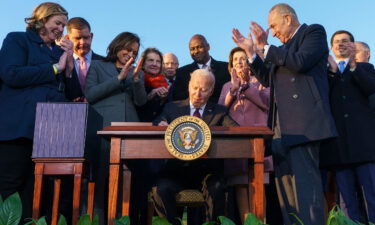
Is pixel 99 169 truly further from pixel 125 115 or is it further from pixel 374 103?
pixel 374 103

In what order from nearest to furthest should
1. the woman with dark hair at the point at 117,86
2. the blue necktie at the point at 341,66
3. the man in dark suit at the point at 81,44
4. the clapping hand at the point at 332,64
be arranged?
the woman with dark hair at the point at 117,86
the clapping hand at the point at 332,64
the blue necktie at the point at 341,66
the man in dark suit at the point at 81,44

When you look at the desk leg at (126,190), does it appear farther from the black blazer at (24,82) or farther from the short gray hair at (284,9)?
the short gray hair at (284,9)

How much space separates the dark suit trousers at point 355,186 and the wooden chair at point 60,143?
2278 millimetres

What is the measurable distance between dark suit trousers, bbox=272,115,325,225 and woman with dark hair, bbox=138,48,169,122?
1.31 m

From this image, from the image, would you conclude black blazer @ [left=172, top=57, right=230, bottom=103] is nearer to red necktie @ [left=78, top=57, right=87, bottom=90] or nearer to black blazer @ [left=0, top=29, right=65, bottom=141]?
red necktie @ [left=78, top=57, right=87, bottom=90]

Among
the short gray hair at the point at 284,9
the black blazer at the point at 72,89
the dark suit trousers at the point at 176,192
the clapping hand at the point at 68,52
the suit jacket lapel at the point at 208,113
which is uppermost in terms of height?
the short gray hair at the point at 284,9

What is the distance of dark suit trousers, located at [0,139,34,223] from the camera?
2998 millimetres

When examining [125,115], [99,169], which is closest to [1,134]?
[99,169]

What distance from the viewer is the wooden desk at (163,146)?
2752mm

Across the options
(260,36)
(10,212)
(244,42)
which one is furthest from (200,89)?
(10,212)

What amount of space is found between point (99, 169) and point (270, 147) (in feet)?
4.41

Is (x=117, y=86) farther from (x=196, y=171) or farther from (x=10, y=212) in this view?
(x=10, y=212)

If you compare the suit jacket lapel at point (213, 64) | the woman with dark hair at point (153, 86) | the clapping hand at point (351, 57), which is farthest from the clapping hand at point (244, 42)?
the suit jacket lapel at point (213, 64)

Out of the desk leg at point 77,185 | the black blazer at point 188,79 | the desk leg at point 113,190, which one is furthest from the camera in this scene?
the black blazer at point 188,79
